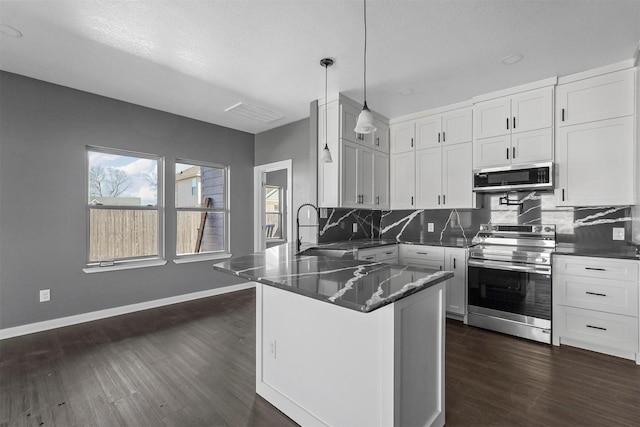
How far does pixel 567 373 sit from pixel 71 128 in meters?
5.51

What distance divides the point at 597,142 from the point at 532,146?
1.73 feet

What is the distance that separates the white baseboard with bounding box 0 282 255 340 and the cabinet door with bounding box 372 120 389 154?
3.24 meters

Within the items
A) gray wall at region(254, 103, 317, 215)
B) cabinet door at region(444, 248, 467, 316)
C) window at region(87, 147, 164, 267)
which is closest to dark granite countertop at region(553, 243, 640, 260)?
cabinet door at region(444, 248, 467, 316)

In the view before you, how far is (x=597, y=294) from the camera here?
272 cm

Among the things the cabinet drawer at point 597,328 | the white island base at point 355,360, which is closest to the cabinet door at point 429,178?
the cabinet drawer at point 597,328

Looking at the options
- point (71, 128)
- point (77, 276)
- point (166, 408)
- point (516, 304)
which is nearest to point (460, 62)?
point (516, 304)

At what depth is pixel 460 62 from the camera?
114 inches

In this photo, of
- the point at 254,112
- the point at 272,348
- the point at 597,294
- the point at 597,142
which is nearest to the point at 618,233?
the point at 597,294

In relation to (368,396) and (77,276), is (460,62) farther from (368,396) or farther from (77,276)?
(77,276)

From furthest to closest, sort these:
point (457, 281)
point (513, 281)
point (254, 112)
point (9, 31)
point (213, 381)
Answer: point (254, 112), point (457, 281), point (513, 281), point (9, 31), point (213, 381)

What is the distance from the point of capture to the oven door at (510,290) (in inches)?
116

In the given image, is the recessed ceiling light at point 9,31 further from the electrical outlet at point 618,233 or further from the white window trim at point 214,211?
the electrical outlet at point 618,233

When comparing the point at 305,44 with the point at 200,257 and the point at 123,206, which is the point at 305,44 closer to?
the point at 123,206

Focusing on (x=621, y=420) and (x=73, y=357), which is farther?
(x=73, y=357)
